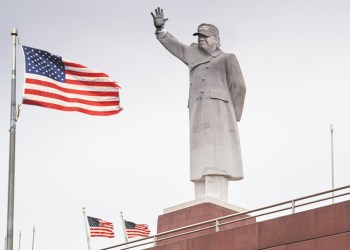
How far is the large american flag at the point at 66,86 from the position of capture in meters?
19.4

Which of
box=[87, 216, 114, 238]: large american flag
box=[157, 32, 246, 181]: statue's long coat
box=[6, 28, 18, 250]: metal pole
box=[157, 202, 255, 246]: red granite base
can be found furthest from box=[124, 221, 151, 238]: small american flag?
box=[6, 28, 18, 250]: metal pole

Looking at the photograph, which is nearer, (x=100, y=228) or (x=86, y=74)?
(x=86, y=74)

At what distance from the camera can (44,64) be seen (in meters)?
19.8

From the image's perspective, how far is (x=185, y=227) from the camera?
71.3ft

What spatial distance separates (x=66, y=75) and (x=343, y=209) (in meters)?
6.24

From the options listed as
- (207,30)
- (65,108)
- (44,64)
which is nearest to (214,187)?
(207,30)

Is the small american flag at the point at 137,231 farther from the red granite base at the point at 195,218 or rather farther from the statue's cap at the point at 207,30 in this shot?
the statue's cap at the point at 207,30

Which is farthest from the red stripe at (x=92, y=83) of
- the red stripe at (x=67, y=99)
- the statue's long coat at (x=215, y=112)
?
the statue's long coat at (x=215, y=112)

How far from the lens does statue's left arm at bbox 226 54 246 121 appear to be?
2389 centimetres

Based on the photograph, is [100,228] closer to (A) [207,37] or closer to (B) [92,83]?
(A) [207,37]

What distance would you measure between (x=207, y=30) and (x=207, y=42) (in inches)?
11.7

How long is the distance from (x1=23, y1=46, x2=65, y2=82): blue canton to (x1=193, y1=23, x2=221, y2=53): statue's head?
510 centimetres

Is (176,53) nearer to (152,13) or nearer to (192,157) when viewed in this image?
(152,13)

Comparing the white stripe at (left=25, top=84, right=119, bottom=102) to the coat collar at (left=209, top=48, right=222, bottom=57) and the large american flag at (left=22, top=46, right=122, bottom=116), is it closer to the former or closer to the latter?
the large american flag at (left=22, top=46, right=122, bottom=116)
